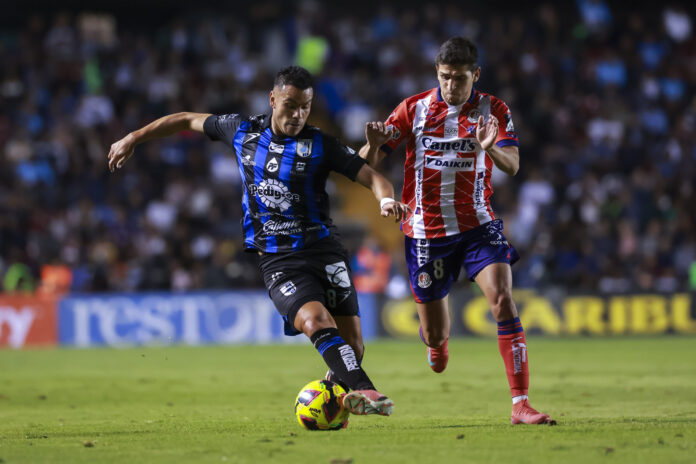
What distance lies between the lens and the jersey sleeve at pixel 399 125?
7660 mm

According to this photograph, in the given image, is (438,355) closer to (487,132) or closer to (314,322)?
(314,322)

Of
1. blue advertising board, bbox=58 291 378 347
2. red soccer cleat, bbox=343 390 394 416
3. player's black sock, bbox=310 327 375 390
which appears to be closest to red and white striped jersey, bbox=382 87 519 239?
player's black sock, bbox=310 327 375 390

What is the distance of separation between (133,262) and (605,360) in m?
9.94

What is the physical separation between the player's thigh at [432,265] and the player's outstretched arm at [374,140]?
30.0 inches

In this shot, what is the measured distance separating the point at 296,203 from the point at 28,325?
1363 centimetres

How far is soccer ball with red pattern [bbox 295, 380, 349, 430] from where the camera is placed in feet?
22.2

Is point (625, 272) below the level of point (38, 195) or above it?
below

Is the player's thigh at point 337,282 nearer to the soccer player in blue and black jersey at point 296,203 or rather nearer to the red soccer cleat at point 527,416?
the soccer player in blue and black jersey at point 296,203

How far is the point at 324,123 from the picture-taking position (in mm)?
23234

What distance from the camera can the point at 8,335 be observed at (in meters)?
19.3

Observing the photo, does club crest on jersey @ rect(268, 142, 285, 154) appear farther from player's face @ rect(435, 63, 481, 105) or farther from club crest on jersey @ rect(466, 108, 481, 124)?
club crest on jersey @ rect(466, 108, 481, 124)

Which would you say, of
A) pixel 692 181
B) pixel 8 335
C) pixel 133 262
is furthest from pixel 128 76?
pixel 692 181

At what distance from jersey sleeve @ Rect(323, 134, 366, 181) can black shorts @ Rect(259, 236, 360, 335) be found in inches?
21.1

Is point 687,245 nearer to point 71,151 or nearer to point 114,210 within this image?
point 114,210
